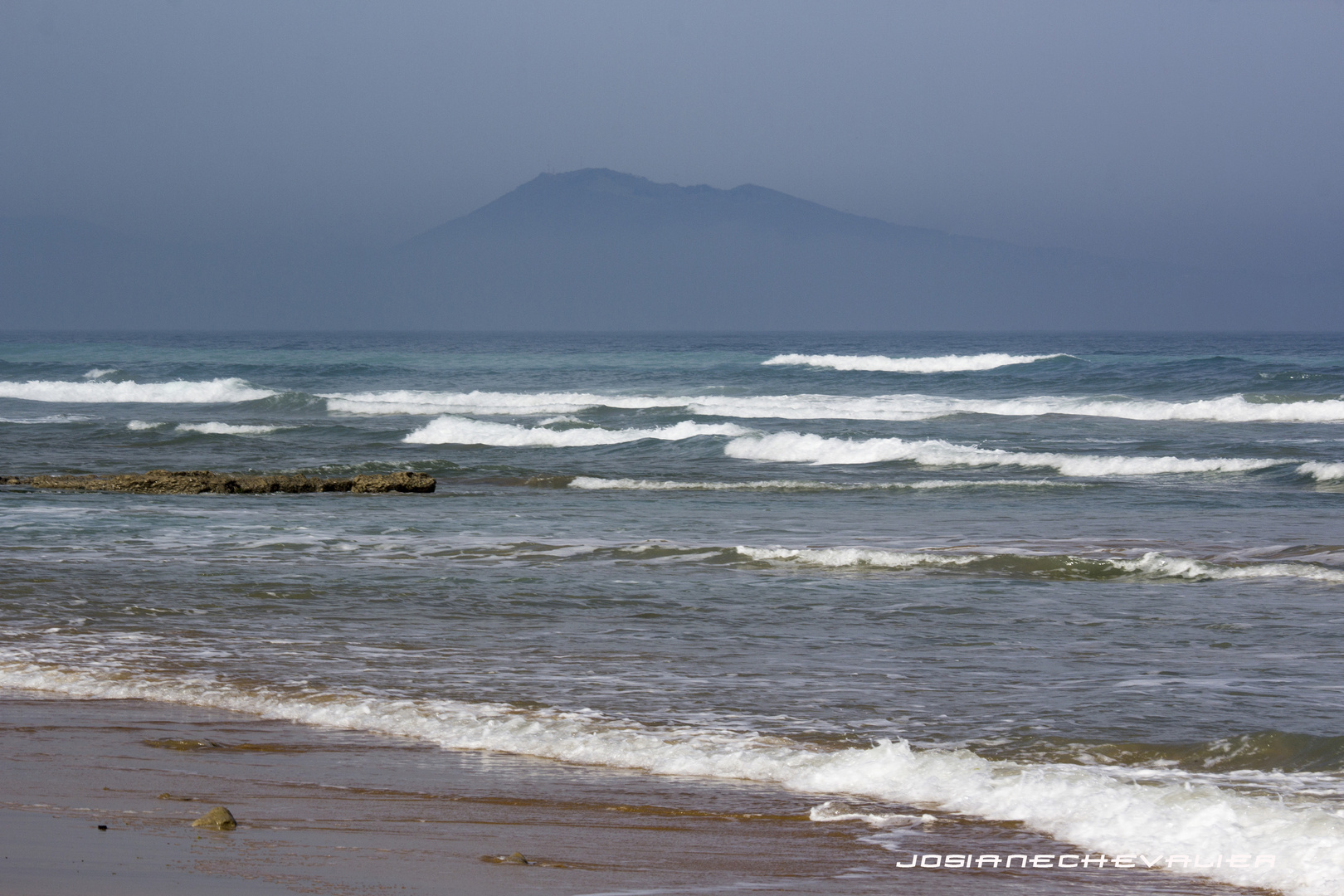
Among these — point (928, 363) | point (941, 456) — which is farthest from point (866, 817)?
point (928, 363)

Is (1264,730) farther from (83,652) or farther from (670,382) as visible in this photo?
(670,382)

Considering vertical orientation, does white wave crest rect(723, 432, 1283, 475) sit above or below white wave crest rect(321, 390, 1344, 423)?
below

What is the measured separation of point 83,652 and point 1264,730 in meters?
6.39

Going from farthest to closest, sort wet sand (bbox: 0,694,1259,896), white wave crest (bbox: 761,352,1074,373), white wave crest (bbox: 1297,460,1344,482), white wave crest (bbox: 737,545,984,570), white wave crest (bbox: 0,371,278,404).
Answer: white wave crest (bbox: 761,352,1074,373), white wave crest (bbox: 0,371,278,404), white wave crest (bbox: 1297,460,1344,482), white wave crest (bbox: 737,545,984,570), wet sand (bbox: 0,694,1259,896)

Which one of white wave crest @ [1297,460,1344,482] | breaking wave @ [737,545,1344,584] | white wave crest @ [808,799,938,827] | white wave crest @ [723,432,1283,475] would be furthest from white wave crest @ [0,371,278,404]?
white wave crest @ [808,799,938,827]

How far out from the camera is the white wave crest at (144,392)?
139 feet

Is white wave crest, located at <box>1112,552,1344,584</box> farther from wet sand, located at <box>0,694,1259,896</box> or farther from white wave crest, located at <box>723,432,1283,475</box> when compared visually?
white wave crest, located at <box>723,432,1283,475</box>

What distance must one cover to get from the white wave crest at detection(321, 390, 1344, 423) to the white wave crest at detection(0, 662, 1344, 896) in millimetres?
25036

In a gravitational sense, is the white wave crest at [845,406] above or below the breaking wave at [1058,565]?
above

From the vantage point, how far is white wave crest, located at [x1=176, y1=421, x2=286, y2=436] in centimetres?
2774

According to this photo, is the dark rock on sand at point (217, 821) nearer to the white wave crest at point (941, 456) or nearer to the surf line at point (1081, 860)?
the surf line at point (1081, 860)

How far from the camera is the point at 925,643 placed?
773 cm

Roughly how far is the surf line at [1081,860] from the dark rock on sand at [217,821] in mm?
2284

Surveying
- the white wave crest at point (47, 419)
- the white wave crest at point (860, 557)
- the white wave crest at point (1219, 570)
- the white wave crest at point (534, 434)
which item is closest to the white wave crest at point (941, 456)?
the white wave crest at point (534, 434)
